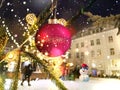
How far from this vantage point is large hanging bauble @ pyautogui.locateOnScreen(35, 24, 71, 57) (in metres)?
2.20

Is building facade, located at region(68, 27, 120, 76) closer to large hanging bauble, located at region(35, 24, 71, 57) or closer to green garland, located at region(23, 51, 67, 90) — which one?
large hanging bauble, located at region(35, 24, 71, 57)

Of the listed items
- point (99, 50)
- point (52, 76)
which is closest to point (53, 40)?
point (52, 76)

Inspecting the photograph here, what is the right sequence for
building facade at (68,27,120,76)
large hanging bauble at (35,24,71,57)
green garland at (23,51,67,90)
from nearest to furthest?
green garland at (23,51,67,90) < large hanging bauble at (35,24,71,57) < building facade at (68,27,120,76)

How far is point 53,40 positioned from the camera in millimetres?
2236

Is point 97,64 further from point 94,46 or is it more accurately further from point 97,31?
point 97,31

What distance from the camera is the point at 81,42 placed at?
34.5 meters

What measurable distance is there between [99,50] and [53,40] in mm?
29575

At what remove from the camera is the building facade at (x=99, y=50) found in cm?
2875

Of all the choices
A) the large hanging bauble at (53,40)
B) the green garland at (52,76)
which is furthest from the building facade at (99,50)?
the green garland at (52,76)

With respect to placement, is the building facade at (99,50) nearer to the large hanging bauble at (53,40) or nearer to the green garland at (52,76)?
the large hanging bauble at (53,40)

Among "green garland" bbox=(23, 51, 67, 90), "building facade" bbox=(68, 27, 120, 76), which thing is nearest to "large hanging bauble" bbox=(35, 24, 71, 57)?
"green garland" bbox=(23, 51, 67, 90)

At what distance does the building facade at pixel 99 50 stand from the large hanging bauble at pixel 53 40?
2603cm

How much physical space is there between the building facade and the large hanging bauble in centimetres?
2603

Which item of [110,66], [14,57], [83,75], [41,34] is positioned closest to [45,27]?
[41,34]
